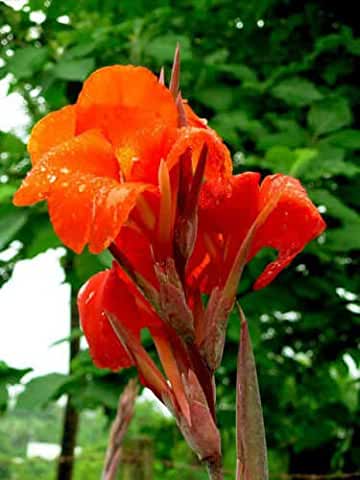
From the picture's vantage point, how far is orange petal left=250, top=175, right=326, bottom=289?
50 cm

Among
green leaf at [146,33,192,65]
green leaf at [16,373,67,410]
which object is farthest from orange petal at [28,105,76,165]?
green leaf at [146,33,192,65]

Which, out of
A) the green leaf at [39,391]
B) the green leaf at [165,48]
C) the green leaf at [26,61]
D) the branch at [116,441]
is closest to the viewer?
the branch at [116,441]

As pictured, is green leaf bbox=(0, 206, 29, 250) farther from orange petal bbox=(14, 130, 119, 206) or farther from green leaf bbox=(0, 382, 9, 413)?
orange petal bbox=(14, 130, 119, 206)

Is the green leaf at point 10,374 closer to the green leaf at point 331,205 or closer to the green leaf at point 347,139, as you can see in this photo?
the green leaf at point 331,205

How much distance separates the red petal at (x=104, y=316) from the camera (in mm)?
502

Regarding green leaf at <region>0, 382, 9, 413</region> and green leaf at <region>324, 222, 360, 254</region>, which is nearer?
green leaf at <region>0, 382, 9, 413</region>

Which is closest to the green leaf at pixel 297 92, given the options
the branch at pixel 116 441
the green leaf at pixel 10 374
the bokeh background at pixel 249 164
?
the bokeh background at pixel 249 164

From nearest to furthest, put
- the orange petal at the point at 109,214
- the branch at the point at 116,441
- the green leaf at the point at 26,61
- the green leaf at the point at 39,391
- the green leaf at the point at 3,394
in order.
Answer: the orange petal at the point at 109,214
the branch at the point at 116,441
the green leaf at the point at 3,394
the green leaf at the point at 39,391
the green leaf at the point at 26,61

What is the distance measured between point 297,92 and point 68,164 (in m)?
1.34

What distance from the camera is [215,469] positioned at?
1.43ft

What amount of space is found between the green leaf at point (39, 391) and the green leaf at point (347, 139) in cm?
71

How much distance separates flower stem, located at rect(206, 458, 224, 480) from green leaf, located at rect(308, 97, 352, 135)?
1271mm

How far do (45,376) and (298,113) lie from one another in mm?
1026

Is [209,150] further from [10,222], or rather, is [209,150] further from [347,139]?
[347,139]
